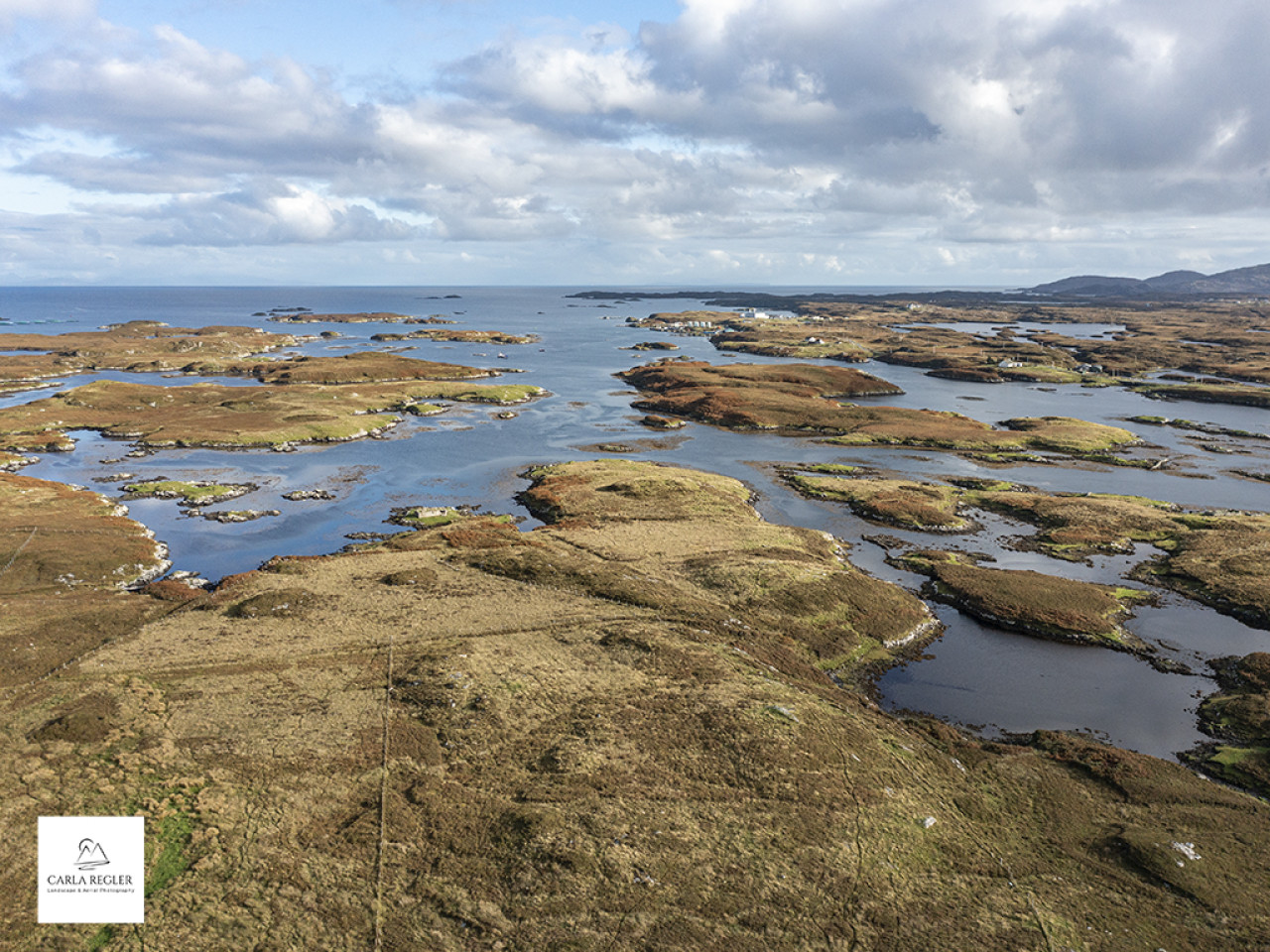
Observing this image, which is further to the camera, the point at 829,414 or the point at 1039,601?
→ the point at 829,414

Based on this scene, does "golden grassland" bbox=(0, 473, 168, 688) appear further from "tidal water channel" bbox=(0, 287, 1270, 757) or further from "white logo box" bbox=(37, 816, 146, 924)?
"white logo box" bbox=(37, 816, 146, 924)

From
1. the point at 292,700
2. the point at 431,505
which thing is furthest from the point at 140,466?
the point at 292,700

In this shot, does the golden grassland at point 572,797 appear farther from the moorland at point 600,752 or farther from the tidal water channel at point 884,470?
the tidal water channel at point 884,470

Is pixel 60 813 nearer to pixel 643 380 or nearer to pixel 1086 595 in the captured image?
pixel 1086 595

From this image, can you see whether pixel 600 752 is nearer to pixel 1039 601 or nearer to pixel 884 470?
pixel 1039 601

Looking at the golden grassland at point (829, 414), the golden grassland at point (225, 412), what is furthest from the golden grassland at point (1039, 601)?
the golden grassland at point (225, 412)

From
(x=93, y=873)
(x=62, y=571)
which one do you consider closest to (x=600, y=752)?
(x=93, y=873)
